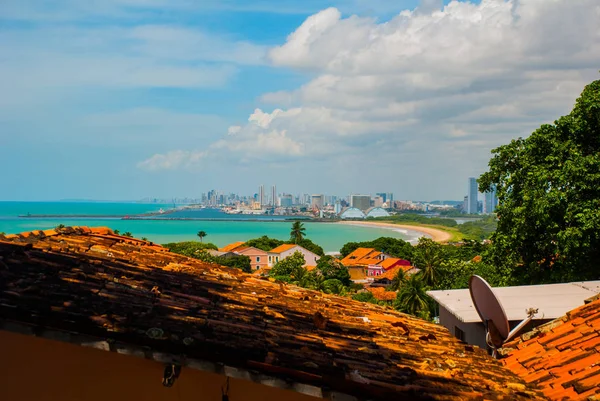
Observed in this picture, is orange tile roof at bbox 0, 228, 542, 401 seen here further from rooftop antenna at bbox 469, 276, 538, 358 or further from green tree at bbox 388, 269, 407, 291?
green tree at bbox 388, 269, 407, 291

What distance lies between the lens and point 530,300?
9555mm

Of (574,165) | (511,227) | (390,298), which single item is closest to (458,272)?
(511,227)

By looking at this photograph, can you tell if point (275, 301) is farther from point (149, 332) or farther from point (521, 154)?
point (521, 154)

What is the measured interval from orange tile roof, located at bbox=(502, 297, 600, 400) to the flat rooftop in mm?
1009

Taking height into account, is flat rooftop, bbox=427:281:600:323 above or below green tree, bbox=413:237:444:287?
above

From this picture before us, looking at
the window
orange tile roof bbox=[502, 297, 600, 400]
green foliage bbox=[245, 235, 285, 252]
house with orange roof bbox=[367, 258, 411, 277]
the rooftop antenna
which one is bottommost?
house with orange roof bbox=[367, 258, 411, 277]

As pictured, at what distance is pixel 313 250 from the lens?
305 ft

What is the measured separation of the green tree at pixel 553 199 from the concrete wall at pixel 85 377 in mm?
13767

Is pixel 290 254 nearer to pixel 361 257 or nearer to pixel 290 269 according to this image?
pixel 361 257

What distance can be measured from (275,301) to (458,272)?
27.8 meters

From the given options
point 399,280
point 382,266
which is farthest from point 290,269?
point 382,266

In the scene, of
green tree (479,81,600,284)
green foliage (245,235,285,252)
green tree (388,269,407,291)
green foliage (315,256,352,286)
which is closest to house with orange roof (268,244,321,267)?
green foliage (245,235,285,252)

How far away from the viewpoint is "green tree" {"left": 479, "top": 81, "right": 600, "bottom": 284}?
49.5 feet

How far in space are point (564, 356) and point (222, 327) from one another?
4538mm
